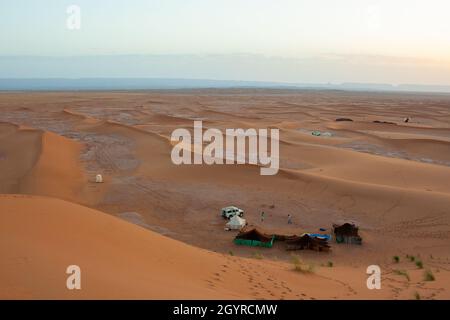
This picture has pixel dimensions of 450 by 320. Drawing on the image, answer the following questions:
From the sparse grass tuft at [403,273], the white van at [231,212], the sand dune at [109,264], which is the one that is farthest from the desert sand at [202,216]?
the white van at [231,212]

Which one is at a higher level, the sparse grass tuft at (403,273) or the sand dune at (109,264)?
the sand dune at (109,264)

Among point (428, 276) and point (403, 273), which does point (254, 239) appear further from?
point (428, 276)

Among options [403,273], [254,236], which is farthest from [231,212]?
[403,273]

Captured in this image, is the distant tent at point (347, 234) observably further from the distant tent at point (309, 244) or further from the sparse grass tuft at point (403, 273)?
the sparse grass tuft at point (403, 273)
